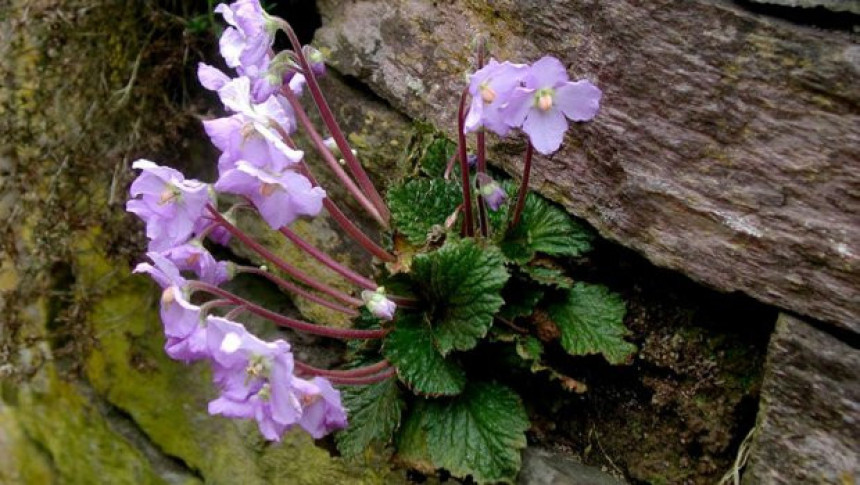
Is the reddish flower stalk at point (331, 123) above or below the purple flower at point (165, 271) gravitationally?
above

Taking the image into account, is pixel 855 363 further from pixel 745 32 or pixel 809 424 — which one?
pixel 745 32

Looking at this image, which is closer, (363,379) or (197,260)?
(197,260)

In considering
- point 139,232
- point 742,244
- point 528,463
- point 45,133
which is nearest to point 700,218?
point 742,244

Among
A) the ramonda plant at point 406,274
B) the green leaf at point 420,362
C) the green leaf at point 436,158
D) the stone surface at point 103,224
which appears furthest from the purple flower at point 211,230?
the stone surface at point 103,224

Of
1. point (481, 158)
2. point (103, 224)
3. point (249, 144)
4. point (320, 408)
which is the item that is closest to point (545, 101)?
point (481, 158)

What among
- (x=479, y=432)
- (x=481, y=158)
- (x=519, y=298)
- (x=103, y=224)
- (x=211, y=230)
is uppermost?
(x=481, y=158)

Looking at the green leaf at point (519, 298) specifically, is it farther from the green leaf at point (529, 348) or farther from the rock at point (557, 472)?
the rock at point (557, 472)

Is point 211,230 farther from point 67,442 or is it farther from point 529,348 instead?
point 67,442
